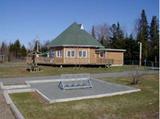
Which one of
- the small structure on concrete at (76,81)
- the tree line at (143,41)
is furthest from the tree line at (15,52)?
the small structure on concrete at (76,81)

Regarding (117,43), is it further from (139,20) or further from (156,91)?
(156,91)

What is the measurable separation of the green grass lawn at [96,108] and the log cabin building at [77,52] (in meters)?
24.1

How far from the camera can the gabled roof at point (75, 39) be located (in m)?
39.4

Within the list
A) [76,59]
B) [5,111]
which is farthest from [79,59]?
[5,111]

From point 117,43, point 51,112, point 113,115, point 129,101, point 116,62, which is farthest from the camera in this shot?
point 117,43

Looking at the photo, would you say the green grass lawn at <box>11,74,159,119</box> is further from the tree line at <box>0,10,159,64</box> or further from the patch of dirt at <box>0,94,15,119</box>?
the tree line at <box>0,10,159,64</box>

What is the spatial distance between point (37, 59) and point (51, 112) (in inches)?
1228

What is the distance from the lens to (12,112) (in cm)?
1053

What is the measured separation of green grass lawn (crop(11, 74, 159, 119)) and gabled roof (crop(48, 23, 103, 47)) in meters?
25.7

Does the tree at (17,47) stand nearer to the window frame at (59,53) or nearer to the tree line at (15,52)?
the tree line at (15,52)

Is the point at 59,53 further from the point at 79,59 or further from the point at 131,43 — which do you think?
the point at 131,43

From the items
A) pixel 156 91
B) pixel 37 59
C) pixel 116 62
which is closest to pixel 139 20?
pixel 116 62

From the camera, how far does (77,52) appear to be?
38500mm

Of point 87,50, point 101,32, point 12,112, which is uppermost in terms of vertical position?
point 101,32
